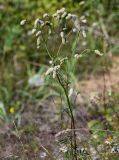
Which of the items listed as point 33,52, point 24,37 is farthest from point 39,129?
point 24,37

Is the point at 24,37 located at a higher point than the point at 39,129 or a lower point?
higher

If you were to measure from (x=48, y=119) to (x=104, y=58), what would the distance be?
2.91 feet

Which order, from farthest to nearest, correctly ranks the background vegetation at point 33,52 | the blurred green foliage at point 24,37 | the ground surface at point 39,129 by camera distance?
the blurred green foliage at point 24,37
the background vegetation at point 33,52
the ground surface at point 39,129

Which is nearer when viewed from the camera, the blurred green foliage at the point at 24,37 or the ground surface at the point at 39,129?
the ground surface at the point at 39,129

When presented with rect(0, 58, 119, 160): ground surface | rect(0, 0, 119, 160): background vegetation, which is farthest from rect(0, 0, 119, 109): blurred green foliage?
rect(0, 58, 119, 160): ground surface

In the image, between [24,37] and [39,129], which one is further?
[24,37]

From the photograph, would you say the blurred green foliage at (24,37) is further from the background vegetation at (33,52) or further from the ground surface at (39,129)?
the ground surface at (39,129)

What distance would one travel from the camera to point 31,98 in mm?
4598

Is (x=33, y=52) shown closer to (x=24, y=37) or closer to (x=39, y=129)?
(x=24, y=37)

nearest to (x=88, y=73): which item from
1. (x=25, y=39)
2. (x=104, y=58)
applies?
(x=104, y=58)

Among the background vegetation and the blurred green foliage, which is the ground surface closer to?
the background vegetation

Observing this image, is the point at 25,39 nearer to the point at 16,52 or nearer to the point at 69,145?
the point at 16,52

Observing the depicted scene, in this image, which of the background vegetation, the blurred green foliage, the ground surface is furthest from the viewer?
the blurred green foliage

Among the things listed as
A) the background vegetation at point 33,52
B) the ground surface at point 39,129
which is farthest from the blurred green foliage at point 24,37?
the ground surface at point 39,129
